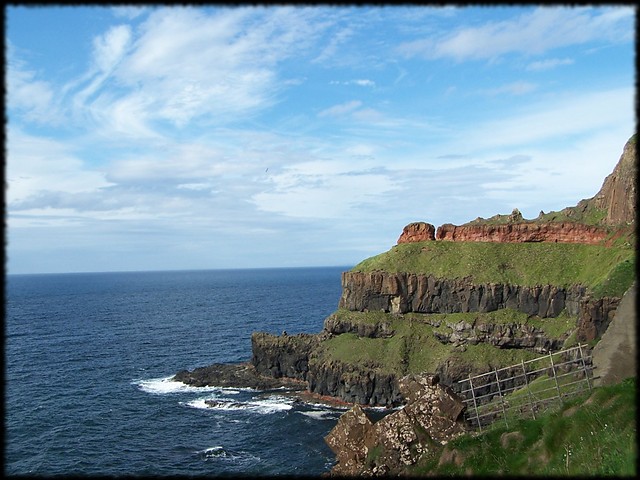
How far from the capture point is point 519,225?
290 ft

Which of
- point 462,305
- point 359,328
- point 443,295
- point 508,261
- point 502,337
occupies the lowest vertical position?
point 502,337

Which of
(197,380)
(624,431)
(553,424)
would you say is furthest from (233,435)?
(624,431)

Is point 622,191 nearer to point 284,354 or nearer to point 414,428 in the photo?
point 284,354

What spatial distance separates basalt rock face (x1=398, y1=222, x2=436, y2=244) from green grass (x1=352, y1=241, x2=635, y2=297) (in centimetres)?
221

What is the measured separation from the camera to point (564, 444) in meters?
19.6

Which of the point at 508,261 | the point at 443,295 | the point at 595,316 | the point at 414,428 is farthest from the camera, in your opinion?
the point at 508,261

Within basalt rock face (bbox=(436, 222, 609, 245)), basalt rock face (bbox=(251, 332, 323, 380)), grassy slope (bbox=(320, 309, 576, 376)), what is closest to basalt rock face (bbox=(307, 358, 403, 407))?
grassy slope (bbox=(320, 309, 576, 376))

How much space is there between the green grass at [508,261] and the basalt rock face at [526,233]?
63.8 inches

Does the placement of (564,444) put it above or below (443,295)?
below

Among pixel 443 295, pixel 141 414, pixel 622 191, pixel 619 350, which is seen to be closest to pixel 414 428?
pixel 619 350

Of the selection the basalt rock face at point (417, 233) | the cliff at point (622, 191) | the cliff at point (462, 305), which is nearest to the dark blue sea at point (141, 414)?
the cliff at point (462, 305)

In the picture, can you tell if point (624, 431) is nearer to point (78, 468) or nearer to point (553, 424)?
point (553, 424)

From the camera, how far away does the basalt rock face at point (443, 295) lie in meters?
71.8

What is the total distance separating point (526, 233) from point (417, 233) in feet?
65.0
